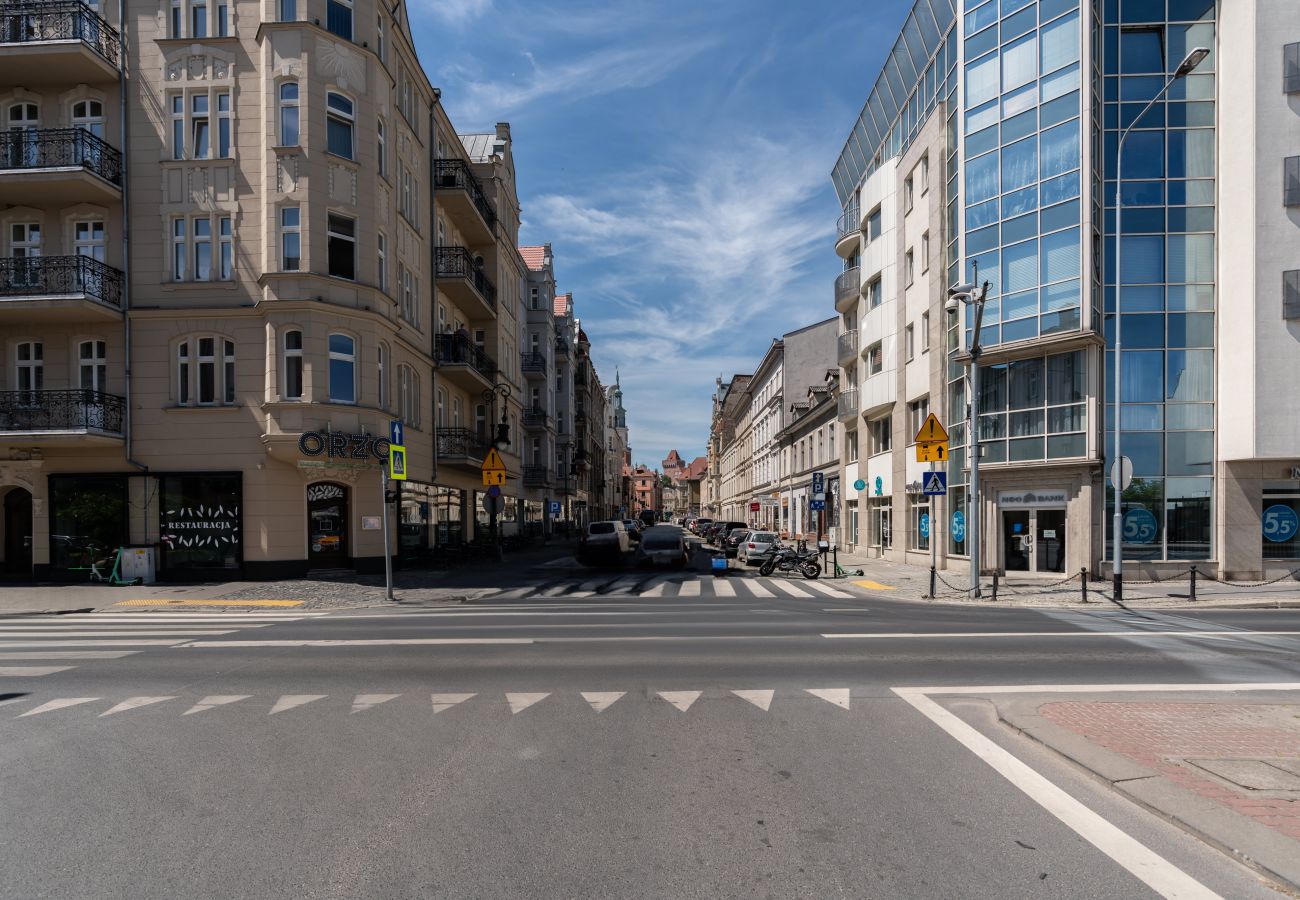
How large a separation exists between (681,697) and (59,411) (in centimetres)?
2125

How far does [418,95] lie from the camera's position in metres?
26.5

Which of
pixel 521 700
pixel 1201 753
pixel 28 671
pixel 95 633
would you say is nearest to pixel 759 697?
pixel 521 700

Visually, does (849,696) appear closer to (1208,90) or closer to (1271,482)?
(1271,482)

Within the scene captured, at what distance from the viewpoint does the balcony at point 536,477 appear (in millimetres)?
45375

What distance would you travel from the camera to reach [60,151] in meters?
20.4

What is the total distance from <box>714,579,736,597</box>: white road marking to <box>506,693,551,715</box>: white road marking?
1134 cm

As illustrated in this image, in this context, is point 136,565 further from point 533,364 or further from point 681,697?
point 533,364

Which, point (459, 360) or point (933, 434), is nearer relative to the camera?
point (933, 434)

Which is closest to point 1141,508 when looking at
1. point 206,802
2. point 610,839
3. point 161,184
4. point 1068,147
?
point 1068,147

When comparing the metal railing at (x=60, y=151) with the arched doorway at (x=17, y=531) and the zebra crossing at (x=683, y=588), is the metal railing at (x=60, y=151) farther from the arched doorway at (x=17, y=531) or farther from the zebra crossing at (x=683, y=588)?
the zebra crossing at (x=683, y=588)

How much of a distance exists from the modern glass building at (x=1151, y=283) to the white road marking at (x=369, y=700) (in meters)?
19.7

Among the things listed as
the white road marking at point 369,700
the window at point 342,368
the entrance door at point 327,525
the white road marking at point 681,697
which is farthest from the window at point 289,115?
the white road marking at point 681,697

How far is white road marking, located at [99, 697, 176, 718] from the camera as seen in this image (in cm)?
728

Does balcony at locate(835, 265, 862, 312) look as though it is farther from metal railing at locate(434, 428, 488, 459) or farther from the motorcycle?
metal railing at locate(434, 428, 488, 459)
